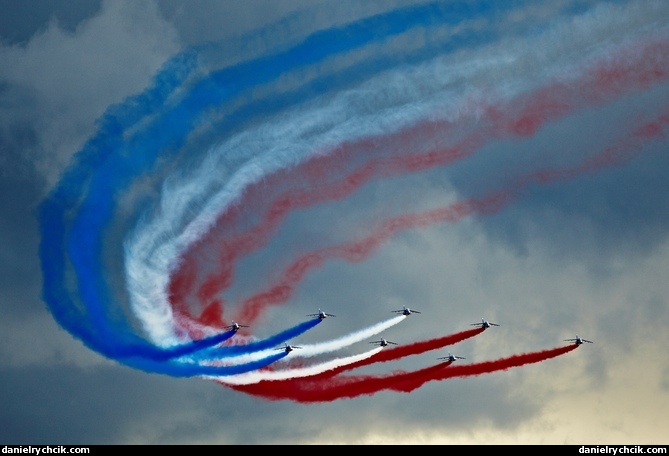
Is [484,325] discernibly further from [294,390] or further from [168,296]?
[168,296]

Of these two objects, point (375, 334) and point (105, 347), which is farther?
point (375, 334)

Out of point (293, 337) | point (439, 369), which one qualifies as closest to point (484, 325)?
point (439, 369)

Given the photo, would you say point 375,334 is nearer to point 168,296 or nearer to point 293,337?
point 293,337
